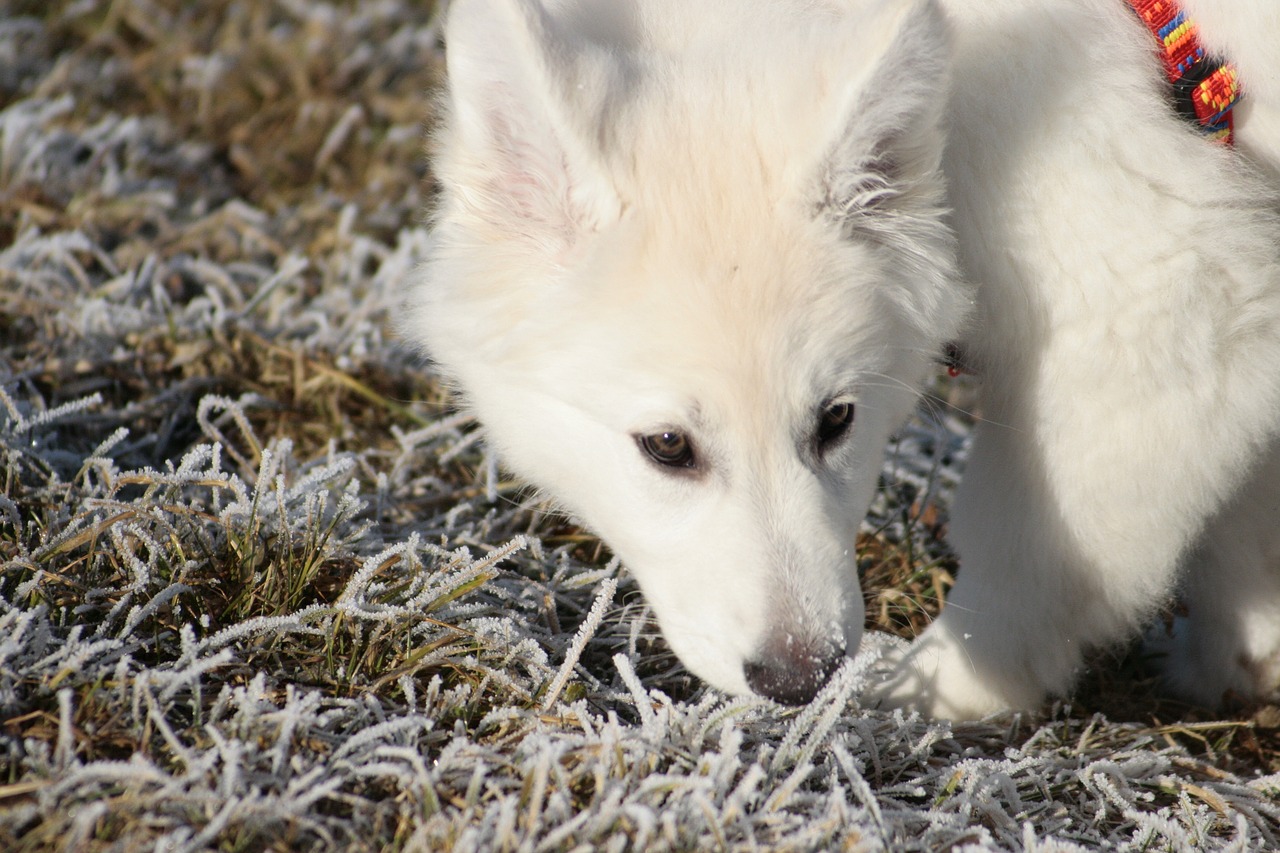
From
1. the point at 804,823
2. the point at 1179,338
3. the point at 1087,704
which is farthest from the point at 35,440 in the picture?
the point at 1087,704

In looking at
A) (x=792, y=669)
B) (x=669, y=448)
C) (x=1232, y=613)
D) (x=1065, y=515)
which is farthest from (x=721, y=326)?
(x=1232, y=613)

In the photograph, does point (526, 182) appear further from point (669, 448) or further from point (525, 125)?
point (669, 448)

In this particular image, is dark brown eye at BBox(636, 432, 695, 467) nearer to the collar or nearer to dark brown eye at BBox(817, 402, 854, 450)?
dark brown eye at BBox(817, 402, 854, 450)

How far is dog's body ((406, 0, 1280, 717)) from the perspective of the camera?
6.96 ft

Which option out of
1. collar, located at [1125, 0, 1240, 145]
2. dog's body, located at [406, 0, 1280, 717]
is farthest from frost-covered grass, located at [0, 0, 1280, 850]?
collar, located at [1125, 0, 1240, 145]

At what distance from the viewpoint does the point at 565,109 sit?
2051mm

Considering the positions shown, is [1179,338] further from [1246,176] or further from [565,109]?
[565,109]

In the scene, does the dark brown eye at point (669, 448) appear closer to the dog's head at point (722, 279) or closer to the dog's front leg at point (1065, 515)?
the dog's head at point (722, 279)

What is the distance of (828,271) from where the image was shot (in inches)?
86.9

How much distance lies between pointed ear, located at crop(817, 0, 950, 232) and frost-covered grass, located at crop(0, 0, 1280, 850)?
101 cm

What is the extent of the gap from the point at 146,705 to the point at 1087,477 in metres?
2.09

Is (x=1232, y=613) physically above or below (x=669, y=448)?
below

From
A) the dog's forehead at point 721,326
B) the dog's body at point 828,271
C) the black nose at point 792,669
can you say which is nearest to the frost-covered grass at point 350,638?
the black nose at point 792,669

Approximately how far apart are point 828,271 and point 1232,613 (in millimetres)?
Answer: 1856
